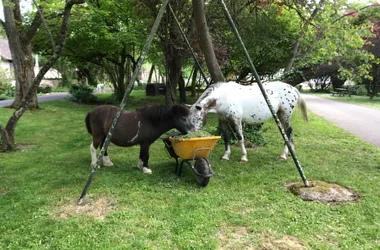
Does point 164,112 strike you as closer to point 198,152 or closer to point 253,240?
point 198,152

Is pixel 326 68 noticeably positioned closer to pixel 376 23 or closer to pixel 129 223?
pixel 376 23

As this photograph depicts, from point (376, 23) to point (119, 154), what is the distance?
21659 mm

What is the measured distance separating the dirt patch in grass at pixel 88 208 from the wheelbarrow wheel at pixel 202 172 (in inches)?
54.1

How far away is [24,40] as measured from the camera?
1332 cm

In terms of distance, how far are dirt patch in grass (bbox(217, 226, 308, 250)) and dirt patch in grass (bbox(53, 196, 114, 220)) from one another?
154 cm

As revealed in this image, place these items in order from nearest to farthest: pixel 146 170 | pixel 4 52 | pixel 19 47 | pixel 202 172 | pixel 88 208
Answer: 1. pixel 88 208
2. pixel 202 172
3. pixel 146 170
4. pixel 19 47
5. pixel 4 52

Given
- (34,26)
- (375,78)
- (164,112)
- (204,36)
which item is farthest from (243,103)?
(375,78)

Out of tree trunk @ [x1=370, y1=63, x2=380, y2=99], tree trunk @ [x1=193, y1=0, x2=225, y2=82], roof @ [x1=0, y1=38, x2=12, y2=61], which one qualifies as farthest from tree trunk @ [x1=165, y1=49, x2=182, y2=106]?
roof @ [x1=0, y1=38, x2=12, y2=61]

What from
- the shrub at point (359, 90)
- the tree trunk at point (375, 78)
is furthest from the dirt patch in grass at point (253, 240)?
the shrub at point (359, 90)

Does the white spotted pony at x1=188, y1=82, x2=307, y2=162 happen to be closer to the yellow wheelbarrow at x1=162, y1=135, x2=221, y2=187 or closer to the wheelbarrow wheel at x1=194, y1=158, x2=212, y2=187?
the yellow wheelbarrow at x1=162, y1=135, x2=221, y2=187

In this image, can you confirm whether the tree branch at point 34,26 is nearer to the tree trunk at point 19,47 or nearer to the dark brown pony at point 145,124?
the tree trunk at point 19,47

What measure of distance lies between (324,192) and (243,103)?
2435mm

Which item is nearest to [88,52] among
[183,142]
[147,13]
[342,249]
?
[147,13]

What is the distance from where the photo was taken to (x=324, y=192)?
4.44m
